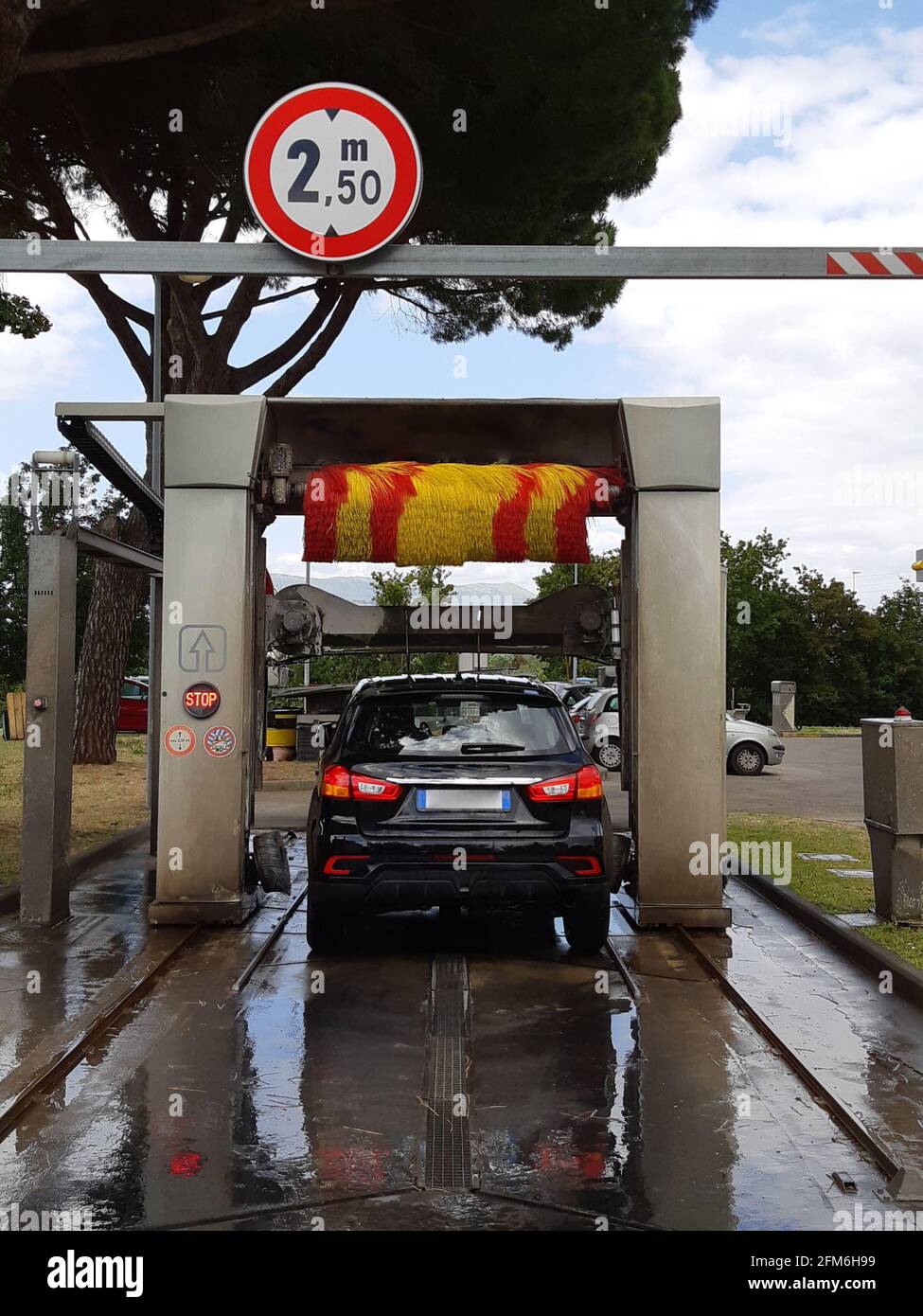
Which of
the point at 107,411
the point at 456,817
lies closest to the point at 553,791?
the point at 456,817

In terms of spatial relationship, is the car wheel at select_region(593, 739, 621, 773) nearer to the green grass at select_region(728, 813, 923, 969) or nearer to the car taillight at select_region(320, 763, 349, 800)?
the green grass at select_region(728, 813, 923, 969)

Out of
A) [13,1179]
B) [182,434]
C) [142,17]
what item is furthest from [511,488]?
[142,17]

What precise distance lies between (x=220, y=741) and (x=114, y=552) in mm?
2289

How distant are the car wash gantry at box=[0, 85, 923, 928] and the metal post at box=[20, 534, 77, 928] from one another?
14mm

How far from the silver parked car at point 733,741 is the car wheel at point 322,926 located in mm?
16040

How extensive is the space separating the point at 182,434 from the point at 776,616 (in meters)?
50.9

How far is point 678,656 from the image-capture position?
8.62 m

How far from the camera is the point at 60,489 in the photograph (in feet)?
29.7

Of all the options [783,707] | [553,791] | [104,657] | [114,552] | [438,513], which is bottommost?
[553,791]

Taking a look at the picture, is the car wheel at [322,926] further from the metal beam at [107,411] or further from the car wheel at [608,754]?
the car wheel at [608,754]

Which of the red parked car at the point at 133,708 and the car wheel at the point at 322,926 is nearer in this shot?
the car wheel at the point at 322,926

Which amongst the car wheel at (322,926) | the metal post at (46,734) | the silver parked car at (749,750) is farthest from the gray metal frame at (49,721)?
the silver parked car at (749,750)

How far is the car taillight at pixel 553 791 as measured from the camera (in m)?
7.29

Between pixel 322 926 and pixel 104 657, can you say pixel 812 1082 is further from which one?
pixel 104 657
